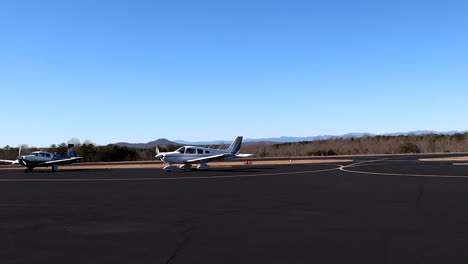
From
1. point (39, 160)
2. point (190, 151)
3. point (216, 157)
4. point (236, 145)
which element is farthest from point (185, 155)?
point (39, 160)

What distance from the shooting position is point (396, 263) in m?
7.40

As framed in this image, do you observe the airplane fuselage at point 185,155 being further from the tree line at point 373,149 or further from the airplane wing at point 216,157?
Result: the tree line at point 373,149

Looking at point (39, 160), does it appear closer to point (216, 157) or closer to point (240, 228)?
point (216, 157)

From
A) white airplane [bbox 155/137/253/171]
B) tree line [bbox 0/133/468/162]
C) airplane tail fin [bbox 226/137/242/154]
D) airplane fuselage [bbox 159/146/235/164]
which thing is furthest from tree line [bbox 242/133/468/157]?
airplane fuselage [bbox 159/146/235/164]

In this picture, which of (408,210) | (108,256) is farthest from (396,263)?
(408,210)

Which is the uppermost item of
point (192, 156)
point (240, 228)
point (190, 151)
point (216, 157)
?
point (190, 151)

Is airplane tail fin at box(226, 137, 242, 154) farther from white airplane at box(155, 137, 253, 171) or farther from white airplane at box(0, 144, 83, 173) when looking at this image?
white airplane at box(0, 144, 83, 173)

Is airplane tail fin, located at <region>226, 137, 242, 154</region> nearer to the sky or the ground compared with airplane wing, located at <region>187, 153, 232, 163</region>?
nearer to the sky

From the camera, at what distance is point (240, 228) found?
35.7ft

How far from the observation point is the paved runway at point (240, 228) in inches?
320

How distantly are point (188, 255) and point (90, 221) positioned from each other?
17.2ft

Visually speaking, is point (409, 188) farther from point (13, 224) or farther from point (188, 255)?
point (13, 224)

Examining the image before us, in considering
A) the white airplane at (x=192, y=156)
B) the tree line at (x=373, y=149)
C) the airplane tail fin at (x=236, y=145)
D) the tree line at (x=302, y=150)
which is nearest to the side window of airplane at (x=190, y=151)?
the white airplane at (x=192, y=156)

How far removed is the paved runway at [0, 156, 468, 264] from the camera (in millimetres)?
8117
